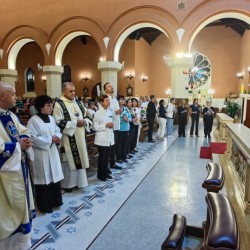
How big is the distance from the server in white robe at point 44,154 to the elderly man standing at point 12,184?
0.65 metres

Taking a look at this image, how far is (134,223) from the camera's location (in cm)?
309

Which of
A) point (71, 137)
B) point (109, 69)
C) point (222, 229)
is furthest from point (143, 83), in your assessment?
point (222, 229)

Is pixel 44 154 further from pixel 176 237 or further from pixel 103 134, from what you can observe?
pixel 176 237

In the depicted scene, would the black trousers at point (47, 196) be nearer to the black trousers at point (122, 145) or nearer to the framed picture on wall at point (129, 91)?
the black trousers at point (122, 145)

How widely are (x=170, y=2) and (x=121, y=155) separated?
24.6 ft

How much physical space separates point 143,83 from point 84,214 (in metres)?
15.3

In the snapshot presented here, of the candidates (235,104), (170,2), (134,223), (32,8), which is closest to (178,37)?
(170,2)

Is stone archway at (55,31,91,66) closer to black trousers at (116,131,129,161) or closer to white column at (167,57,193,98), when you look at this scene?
white column at (167,57,193,98)

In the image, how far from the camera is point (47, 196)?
339 cm

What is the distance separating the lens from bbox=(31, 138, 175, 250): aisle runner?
272 centimetres

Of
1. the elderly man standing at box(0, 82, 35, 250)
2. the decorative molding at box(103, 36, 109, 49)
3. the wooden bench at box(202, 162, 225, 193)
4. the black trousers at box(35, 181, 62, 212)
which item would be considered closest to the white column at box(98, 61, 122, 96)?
the decorative molding at box(103, 36, 109, 49)

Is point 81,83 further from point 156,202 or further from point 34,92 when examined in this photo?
point 156,202

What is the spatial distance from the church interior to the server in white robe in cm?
26

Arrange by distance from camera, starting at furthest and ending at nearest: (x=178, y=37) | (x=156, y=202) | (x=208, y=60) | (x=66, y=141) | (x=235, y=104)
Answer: (x=208, y=60) < (x=235, y=104) < (x=178, y=37) < (x=66, y=141) < (x=156, y=202)
